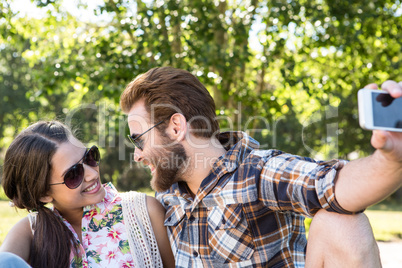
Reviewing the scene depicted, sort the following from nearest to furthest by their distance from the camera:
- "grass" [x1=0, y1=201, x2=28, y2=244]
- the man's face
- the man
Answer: the man < the man's face < "grass" [x1=0, y1=201, x2=28, y2=244]

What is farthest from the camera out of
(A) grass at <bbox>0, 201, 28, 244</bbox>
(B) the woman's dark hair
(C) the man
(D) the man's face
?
(A) grass at <bbox>0, 201, 28, 244</bbox>

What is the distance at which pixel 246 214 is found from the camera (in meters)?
2.14

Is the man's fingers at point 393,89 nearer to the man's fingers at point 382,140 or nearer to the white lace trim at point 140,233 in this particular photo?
the man's fingers at point 382,140

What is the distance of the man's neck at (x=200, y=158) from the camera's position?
7.98 ft

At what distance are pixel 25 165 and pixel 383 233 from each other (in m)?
7.44

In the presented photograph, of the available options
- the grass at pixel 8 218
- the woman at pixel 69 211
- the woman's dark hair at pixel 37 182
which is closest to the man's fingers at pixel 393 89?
the woman at pixel 69 211

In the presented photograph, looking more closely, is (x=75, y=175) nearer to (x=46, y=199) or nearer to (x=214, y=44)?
(x=46, y=199)

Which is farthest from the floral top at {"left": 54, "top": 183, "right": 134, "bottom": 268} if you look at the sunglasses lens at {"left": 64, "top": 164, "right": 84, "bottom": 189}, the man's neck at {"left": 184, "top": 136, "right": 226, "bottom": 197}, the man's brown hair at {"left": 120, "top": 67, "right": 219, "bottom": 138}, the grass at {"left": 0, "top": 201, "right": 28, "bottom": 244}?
the grass at {"left": 0, "top": 201, "right": 28, "bottom": 244}

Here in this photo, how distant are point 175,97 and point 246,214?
86 centimetres

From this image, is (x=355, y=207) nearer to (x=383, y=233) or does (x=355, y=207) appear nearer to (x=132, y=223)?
(x=132, y=223)

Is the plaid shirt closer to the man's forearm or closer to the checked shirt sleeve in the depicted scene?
the checked shirt sleeve

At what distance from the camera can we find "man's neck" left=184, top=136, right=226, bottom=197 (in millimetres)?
2434

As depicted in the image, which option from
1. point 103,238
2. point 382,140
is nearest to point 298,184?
point 382,140

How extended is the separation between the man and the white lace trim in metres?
0.12
